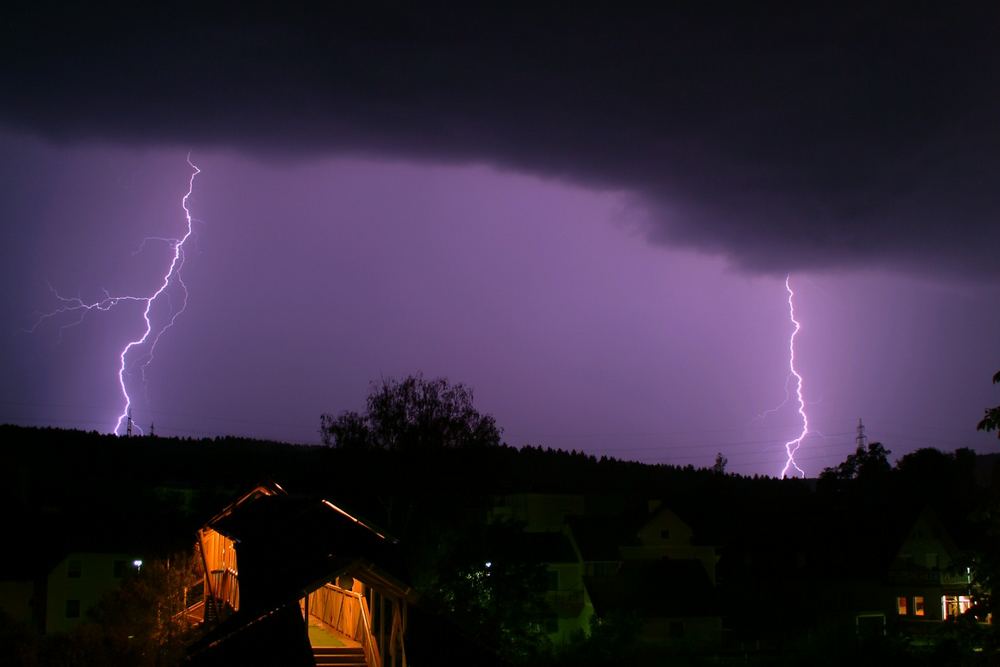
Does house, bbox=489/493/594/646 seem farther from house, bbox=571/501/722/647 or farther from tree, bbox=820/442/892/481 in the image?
tree, bbox=820/442/892/481

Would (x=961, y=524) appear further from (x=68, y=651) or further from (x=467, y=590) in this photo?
(x=68, y=651)

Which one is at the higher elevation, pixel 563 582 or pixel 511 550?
pixel 511 550

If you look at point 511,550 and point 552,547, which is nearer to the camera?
point 511,550

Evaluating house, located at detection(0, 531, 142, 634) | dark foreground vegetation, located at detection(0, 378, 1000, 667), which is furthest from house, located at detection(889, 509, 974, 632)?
house, located at detection(0, 531, 142, 634)

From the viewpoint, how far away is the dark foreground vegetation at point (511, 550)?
23.5 meters

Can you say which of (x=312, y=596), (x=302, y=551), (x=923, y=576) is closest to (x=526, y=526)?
(x=923, y=576)

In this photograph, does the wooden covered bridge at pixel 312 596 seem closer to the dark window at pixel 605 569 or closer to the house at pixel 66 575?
the dark window at pixel 605 569

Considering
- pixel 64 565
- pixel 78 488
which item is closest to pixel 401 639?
pixel 64 565

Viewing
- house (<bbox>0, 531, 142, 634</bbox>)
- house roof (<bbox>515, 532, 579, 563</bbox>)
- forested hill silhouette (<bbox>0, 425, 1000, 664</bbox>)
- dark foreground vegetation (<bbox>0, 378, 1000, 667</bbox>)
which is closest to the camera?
dark foreground vegetation (<bbox>0, 378, 1000, 667</bbox>)

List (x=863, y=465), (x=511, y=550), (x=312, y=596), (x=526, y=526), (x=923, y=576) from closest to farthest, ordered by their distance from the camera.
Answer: (x=312, y=596) → (x=511, y=550) → (x=526, y=526) → (x=923, y=576) → (x=863, y=465)

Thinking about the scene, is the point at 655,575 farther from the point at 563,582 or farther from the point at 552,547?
the point at 552,547

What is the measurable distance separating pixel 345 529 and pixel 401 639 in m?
3.71

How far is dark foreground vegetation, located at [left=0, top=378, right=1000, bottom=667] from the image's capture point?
23.5 metres

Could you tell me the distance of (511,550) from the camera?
141 ft
